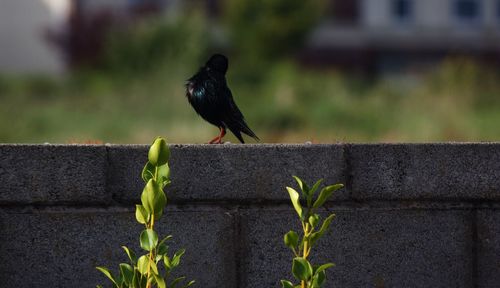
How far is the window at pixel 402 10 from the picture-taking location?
49250mm

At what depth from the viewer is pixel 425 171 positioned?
5.74m

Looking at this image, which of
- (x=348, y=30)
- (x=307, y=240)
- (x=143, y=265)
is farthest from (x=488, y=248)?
(x=348, y=30)

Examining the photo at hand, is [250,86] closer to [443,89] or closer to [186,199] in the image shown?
[443,89]

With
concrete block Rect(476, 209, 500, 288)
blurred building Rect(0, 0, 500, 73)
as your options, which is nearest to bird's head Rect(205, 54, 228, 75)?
concrete block Rect(476, 209, 500, 288)

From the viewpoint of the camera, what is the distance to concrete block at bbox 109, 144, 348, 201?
18.2 feet

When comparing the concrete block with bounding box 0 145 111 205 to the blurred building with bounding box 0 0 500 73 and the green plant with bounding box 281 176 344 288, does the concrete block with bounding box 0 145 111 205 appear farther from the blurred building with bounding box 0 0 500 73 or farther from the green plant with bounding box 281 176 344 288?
the blurred building with bounding box 0 0 500 73

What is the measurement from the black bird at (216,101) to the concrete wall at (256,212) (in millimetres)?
1264

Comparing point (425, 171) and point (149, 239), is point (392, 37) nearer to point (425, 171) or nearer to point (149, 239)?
point (425, 171)

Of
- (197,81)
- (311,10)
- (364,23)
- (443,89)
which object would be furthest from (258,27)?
(197,81)

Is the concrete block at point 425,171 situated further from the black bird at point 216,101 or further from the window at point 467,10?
the window at point 467,10

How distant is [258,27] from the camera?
143 feet

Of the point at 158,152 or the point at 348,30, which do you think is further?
the point at 348,30

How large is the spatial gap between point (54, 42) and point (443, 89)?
16.9 meters

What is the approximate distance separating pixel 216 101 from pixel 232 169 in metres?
1.37
